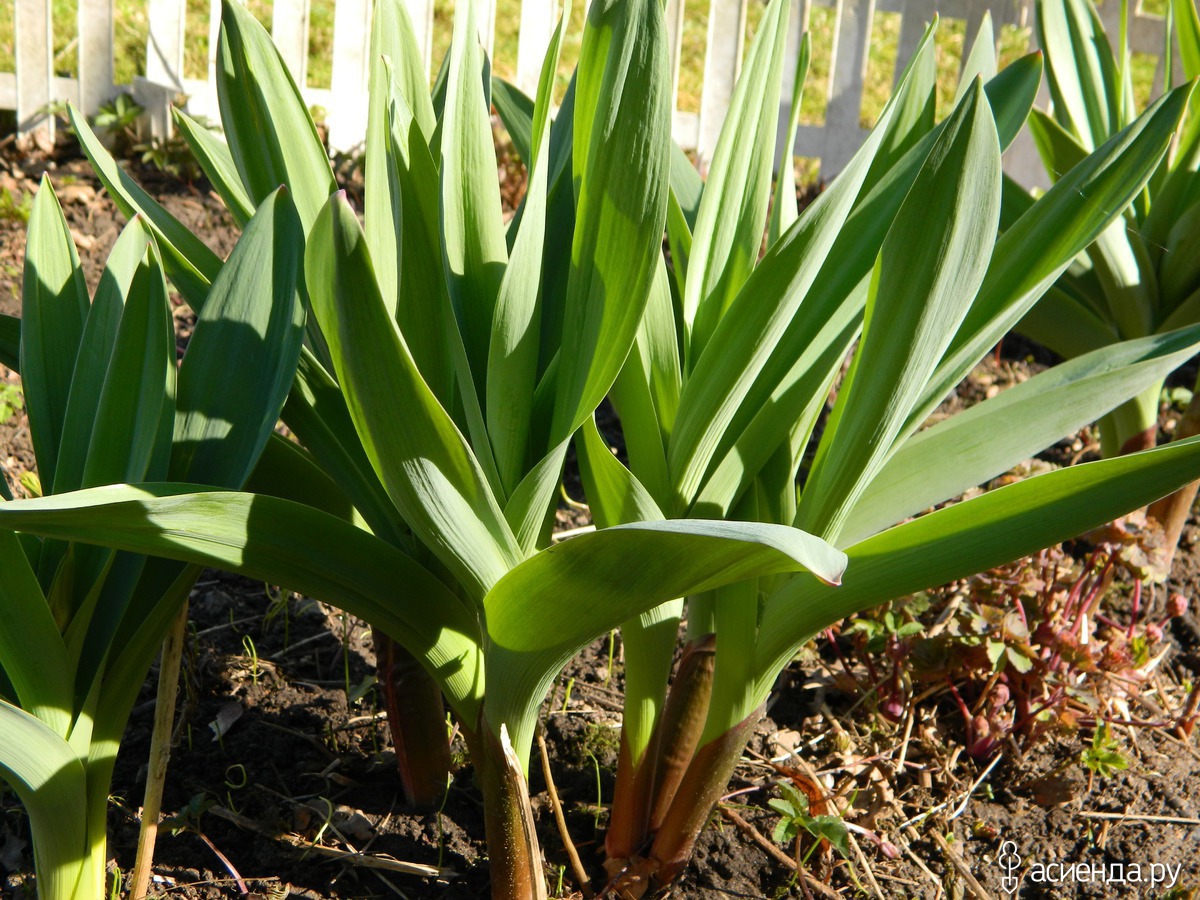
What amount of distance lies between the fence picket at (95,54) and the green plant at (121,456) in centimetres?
258

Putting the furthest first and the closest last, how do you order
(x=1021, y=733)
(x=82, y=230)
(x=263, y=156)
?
(x=82, y=230)
(x=1021, y=733)
(x=263, y=156)

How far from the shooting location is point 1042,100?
3.65 m

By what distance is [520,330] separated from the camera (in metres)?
0.79

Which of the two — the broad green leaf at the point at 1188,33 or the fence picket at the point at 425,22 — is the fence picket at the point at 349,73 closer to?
the fence picket at the point at 425,22

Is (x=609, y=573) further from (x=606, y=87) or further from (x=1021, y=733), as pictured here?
(x=1021, y=733)

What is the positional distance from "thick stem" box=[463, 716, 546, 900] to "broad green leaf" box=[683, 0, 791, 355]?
0.42m

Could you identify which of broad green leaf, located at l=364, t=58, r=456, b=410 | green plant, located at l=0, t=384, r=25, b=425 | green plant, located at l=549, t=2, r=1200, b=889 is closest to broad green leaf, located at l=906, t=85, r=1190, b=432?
green plant, located at l=549, t=2, r=1200, b=889

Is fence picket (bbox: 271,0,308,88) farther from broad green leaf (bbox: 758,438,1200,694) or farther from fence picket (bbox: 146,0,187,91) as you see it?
broad green leaf (bbox: 758,438,1200,694)

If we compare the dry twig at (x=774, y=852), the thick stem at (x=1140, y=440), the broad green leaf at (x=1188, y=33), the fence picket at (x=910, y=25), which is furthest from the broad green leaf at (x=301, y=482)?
the fence picket at (x=910, y=25)

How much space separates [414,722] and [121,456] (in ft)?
1.45

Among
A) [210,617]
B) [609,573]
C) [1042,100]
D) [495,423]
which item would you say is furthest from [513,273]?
[1042,100]

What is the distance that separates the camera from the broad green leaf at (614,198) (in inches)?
28.8

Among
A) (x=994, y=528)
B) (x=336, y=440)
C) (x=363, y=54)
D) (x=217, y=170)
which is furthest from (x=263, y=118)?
(x=363, y=54)

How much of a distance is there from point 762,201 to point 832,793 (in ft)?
2.34
